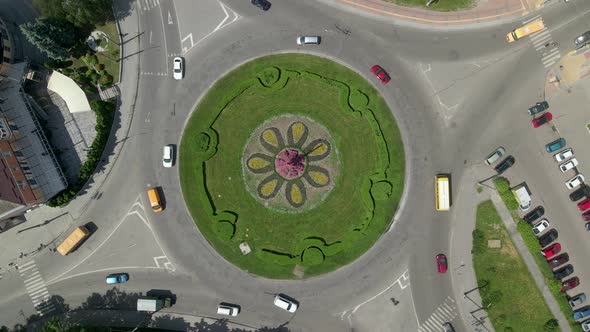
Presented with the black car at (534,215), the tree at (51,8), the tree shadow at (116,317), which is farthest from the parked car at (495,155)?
the tree at (51,8)

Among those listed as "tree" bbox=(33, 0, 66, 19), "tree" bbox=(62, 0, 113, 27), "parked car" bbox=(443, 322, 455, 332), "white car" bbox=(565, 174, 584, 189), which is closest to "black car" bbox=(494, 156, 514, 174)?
"white car" bbox=(565, 174, 584, 189)

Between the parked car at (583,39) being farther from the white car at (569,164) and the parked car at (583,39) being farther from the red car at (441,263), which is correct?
the red car at (441,263)

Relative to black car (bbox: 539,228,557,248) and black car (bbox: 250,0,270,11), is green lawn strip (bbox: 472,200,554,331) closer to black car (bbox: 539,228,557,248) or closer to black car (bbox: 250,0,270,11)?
black car (bbox: 539,228,557,248)

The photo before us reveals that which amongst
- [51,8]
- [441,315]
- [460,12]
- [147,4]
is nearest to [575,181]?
[441,315]

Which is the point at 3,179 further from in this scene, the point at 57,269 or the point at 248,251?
the point at 248,251

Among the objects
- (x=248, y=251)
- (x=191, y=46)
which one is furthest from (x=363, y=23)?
(x=248, y=251)

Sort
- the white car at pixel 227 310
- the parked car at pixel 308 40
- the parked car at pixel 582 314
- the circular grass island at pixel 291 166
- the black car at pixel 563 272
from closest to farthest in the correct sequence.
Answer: the parked car at pixel 582 314
the black car at pixel 563 272
the white car at pixel 227 310
the circular grass island at pixel 291 166
the parked car at pixel 308 40
